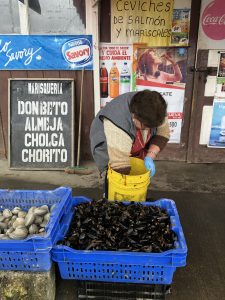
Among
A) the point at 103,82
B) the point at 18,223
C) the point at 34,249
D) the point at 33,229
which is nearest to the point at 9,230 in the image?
the point at 18,223

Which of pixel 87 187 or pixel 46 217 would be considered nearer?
pixel 46 217

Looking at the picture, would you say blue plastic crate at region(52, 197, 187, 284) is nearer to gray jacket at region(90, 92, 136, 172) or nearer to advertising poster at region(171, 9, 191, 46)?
gray jacket at region(90, 92, 136, 172)

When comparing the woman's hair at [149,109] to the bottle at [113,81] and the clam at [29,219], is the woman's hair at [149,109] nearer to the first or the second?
the clam at [29,219]

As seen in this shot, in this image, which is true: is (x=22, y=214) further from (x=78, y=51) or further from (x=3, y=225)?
(x=78, y=51)

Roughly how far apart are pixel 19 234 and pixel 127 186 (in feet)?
3.28

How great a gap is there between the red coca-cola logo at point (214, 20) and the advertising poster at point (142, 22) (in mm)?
495

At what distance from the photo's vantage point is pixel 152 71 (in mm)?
4641

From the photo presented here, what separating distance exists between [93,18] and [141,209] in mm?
2922

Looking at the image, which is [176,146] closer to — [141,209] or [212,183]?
[212,183]

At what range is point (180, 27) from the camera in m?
4.34

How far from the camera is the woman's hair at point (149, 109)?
7.85 ft

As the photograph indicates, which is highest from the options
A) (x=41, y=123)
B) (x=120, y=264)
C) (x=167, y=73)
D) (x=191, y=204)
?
(x=167, y=73)

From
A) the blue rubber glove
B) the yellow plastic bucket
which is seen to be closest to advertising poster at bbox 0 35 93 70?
the blue rubber glove

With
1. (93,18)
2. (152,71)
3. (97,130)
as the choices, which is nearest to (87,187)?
(97,130)
